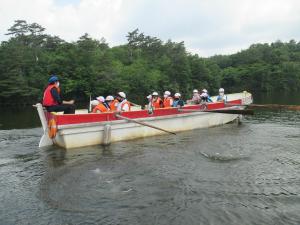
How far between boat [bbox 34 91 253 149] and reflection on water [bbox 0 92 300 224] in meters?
0.48

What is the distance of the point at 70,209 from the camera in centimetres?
759

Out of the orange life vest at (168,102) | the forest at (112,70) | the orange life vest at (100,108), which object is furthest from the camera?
the forest at (112,70)

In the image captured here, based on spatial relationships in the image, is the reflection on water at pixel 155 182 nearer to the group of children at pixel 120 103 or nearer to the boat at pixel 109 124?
the boat at pixel 109 124

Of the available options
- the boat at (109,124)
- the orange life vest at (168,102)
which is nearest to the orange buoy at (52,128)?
the boat at (109,124)

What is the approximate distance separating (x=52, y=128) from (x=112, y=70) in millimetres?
39934

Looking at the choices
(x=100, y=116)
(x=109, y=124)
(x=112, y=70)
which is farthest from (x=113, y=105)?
(x=112, y=70)

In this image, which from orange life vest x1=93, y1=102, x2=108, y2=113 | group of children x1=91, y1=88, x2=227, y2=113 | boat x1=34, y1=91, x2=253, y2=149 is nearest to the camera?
boat x1=34, y1=91, x2=253, y2=149

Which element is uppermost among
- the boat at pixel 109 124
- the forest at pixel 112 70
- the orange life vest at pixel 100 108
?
the forest at pixel 112 70

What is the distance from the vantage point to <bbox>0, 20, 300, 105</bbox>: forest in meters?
44.3

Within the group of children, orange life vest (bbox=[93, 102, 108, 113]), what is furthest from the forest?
orange life vest (bbox=[93, 102, 108, 113])

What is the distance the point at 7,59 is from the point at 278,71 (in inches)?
2775

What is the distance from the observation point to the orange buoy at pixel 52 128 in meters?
12.5

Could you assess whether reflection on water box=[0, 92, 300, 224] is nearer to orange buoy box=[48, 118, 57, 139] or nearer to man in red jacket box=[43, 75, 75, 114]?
orange buoy box=[48, 118, 57, 139]

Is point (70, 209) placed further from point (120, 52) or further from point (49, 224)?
point (120, 52)
